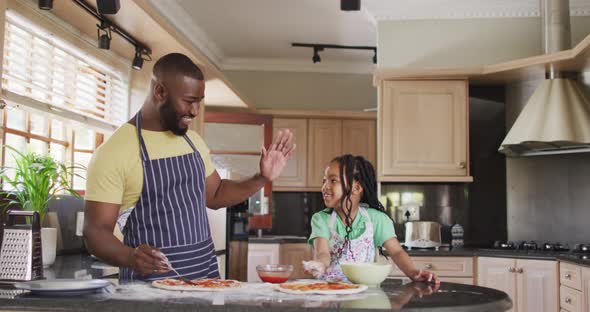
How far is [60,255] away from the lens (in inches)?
127

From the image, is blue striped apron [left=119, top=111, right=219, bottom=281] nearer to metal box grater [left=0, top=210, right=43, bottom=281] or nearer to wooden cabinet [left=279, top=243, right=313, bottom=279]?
metal box grater [left=0, top=210, right=43, bottom=281]

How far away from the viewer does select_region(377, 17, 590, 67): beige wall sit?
470cm

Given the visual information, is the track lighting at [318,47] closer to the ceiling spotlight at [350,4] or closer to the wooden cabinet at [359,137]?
the wooden cabinet at [359,137]

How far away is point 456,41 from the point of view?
477 cm

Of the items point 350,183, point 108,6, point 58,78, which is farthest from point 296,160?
point 350,183

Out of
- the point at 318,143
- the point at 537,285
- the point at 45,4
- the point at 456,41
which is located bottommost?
the point at 537,285

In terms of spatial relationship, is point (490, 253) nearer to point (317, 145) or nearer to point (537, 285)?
point (537, 285)

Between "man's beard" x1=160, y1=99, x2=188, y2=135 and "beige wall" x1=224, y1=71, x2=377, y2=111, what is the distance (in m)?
4.95

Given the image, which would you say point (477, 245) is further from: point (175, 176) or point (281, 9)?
point (175, 176)

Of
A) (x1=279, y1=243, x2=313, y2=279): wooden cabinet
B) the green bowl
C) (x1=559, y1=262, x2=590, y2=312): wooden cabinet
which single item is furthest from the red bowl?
(x1=279, y1=243, x2=313, y2=279): wooden cabinet

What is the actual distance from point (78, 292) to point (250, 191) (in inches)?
27.2

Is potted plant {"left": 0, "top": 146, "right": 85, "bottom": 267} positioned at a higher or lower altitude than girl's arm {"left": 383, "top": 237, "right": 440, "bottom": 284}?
higher

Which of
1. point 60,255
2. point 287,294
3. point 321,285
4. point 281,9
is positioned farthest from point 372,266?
point 281,9

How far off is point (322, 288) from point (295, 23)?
4226mm
